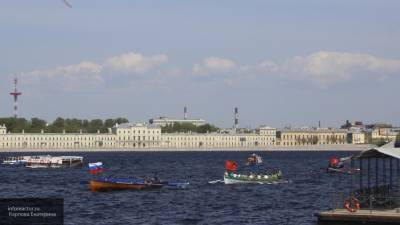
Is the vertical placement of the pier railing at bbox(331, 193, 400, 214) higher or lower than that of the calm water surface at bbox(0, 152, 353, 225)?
higher

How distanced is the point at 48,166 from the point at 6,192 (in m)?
73.1

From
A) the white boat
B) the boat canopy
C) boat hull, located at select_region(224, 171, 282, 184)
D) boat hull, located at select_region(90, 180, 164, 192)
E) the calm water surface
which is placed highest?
the boat canopy

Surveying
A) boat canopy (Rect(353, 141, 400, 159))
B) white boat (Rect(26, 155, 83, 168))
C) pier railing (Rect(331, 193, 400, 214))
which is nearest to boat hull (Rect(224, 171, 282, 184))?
boat canopy (Rect(353, 141, 400, 159))

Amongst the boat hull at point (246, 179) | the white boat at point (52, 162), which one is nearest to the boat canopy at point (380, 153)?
the boat hull at point (246, 179)

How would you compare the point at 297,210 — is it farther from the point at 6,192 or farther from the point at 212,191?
the point at 6,192

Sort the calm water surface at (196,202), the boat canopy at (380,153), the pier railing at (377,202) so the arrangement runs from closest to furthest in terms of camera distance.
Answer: the boat canopy at (380,153) → the pier railing at (377,202) → the calm water surface at (196,202)

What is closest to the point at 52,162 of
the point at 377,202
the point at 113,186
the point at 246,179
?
the point at 246,179

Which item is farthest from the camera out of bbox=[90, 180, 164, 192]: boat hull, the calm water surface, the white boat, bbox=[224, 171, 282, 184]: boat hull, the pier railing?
the white boat

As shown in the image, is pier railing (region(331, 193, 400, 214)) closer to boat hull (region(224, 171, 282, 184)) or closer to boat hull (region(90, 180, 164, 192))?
boat hull (region(90, 180, 164, 192))

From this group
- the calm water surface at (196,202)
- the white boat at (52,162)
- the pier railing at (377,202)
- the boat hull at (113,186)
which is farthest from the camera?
the white boat at (52,162)

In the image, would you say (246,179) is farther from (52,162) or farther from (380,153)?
(52,162)

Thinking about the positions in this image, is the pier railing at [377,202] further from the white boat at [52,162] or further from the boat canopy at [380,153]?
the white boat at [52,162]

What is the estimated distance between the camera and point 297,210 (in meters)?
61.9

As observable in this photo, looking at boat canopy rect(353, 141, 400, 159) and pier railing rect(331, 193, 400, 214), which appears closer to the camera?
boat canopy rect(353, 141, 400, 159)
